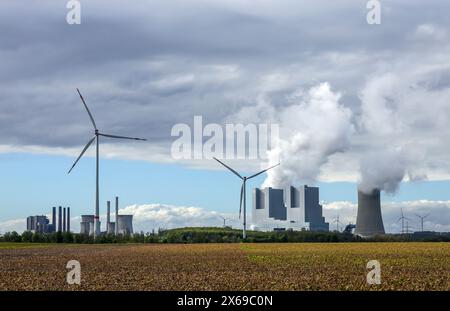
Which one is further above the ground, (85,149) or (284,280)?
(85,149)

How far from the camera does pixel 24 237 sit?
626ft

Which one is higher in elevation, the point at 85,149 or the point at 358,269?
the point at 85,149
